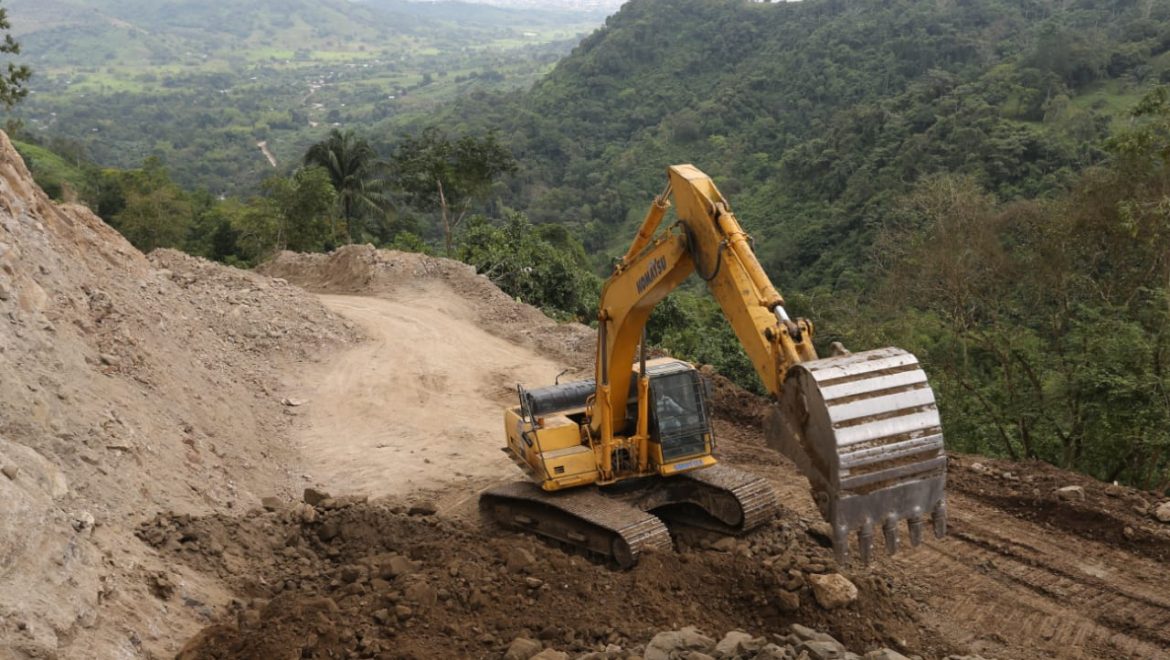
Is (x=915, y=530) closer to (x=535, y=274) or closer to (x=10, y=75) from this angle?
(x=535, y=274)

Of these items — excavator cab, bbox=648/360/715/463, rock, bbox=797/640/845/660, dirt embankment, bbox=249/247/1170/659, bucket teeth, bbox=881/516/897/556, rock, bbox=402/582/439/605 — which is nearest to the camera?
bucket teeth, bbox=881/516/897/556

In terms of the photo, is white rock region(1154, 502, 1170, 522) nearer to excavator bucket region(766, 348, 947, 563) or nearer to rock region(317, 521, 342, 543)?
excavator bucket region(766, 348, 947, 563)

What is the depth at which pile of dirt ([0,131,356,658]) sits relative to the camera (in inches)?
287

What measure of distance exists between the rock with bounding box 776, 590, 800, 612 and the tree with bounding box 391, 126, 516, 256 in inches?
1023

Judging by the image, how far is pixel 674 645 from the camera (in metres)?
7.11

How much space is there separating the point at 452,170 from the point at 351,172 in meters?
5.85

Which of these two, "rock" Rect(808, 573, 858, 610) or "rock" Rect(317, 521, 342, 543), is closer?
"rock" Rect(808, 573, 858, 610)

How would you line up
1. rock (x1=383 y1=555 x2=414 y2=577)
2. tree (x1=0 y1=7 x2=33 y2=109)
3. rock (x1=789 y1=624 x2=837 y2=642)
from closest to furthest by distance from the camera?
rock (x1=789 y1=624 x2=837 y2=642)
rock (x1=383 y1=555 x2=414 y2=577)
tree (x1=0 y1=7 x2=33 y2=109)

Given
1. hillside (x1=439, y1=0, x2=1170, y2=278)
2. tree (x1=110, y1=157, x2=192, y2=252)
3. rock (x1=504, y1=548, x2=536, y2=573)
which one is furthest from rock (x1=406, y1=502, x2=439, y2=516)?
tree (x1=110, y1=157, x2=192, y2=252)

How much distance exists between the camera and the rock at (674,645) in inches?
275

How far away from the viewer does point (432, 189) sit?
34500 mm

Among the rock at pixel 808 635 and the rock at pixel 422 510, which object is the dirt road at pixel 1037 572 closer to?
the rock at pixel 808 635

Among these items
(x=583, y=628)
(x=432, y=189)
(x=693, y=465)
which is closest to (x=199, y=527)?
(x=583, y=628)

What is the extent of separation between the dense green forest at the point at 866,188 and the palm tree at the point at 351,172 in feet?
0.36
